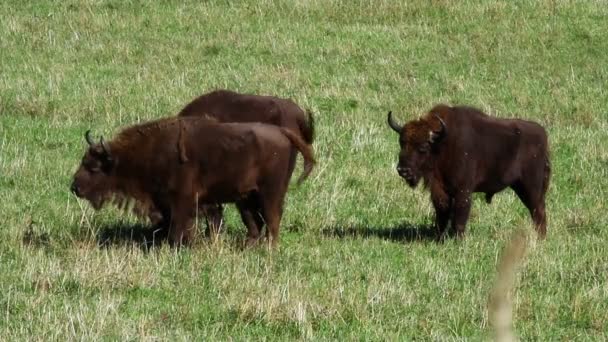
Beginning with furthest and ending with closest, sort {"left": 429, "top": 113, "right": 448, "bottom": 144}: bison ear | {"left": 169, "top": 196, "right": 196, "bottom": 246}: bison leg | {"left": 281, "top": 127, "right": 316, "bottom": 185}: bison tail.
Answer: {"left": 429, "top": 113, "right": 448, "bottom": 144}: bison ear < {"left": 281, "top": 127, "right": 316, "bottom": 185}: bison tail < {"left": 169, "top": 196, "right": 196, "bottom": 246}: bison leg

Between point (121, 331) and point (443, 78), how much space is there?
14455 millimetres

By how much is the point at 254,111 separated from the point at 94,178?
1.99m

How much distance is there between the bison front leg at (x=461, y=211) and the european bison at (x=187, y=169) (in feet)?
5.13

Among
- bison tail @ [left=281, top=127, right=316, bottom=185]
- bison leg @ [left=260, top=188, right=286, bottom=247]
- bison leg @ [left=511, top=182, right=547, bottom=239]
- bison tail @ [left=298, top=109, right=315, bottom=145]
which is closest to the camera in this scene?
bison leg @ [left=260, top=188, right=286, bottom=247]

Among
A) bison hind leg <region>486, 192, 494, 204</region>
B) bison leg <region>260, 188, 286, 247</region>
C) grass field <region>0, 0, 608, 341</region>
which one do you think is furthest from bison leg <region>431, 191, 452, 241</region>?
bison leg <region>260, 188, 286, 247</region>

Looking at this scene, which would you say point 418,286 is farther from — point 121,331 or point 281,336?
point 121,331

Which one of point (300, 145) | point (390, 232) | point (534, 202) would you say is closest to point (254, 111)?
point (300, 145)

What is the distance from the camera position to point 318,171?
13562mm

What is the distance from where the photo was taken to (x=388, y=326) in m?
7.72

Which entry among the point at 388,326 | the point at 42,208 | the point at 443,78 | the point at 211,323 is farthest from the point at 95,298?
the point at 443,78

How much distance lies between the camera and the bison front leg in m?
11.2

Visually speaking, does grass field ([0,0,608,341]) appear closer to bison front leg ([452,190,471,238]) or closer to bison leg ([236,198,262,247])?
A: bison front leg ([452,190,471,238])

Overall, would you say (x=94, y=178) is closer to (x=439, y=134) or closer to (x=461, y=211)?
(x=439, y=134)

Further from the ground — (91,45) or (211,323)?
(211,323)
